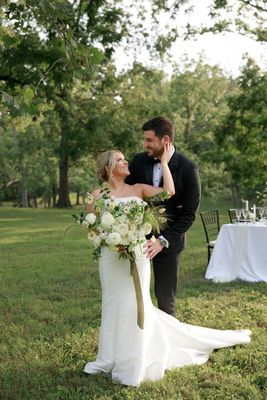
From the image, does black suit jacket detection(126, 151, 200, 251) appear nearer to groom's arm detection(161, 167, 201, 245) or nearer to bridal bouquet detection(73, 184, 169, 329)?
groom's arm detection(161, 167, 201, 245)

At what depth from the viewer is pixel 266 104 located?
1939 centimetres

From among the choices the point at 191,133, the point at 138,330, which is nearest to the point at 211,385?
the point at 138,330

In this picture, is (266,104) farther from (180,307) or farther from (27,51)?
(180,307)

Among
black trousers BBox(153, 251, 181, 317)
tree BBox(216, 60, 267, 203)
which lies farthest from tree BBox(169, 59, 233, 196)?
black trousers BBox(153, 251, 181, 317)

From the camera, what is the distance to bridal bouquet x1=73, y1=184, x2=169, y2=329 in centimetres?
401

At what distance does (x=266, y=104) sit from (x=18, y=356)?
16.5 metres

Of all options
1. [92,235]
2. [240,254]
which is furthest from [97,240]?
[240,254]

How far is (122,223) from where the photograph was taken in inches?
158

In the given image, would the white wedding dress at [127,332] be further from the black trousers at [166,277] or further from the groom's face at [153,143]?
the groom's face at [153,143]

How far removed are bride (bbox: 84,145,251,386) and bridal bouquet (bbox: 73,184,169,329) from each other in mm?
133

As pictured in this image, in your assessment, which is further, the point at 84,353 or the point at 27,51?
the point at 27,51

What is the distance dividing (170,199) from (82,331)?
213 cm

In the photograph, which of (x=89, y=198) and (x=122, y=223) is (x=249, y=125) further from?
(x=122, y=223)

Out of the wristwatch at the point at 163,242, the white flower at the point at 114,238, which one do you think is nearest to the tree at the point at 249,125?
the wristwatch at the point at 163,242
